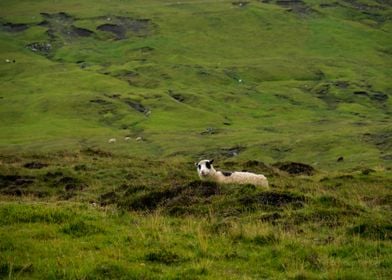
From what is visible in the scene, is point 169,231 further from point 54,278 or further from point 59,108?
point 59,108

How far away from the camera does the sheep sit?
2983 cm

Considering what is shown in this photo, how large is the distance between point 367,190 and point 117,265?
2423cm

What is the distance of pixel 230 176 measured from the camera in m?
30.9

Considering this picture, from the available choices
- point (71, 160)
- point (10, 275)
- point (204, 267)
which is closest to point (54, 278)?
point (10, 275)

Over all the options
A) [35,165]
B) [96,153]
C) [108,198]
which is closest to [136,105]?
[96,153]

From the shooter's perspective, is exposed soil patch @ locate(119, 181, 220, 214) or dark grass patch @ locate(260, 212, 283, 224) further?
exposed soil patch @ locate(119, 181, 220, 214)

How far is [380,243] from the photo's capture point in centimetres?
1578

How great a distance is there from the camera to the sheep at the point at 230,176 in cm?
2983

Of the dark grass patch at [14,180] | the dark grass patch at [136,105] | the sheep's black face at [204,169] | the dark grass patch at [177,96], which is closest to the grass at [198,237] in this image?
the sheep's black face at [204,169]

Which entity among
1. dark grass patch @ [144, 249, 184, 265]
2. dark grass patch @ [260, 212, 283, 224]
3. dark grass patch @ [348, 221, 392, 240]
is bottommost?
dark grass patch @ [260, 212, 283, 224]

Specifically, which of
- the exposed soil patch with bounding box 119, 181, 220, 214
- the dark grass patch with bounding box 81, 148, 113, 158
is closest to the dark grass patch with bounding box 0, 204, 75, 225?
the exposed soil patch with bounding box 119, 181, 220, 214

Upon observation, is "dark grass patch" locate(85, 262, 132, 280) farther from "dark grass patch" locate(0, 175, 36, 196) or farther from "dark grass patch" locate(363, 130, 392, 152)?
"dark grass patch" locate(363, 130, 392, 152)

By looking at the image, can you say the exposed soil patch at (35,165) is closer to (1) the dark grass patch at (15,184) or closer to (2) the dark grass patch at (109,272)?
(1) the dark grass patch at (15,184)

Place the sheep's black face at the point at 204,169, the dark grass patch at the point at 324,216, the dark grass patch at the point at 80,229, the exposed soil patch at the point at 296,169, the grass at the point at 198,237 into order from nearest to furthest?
the grass at the point at 198,237
the dark grass patch at the point at 80,229
the dark grass patch at the point at 324,216
the sheep's black face at the point at 204,169
the exposed soil patch at the point at 296,169
